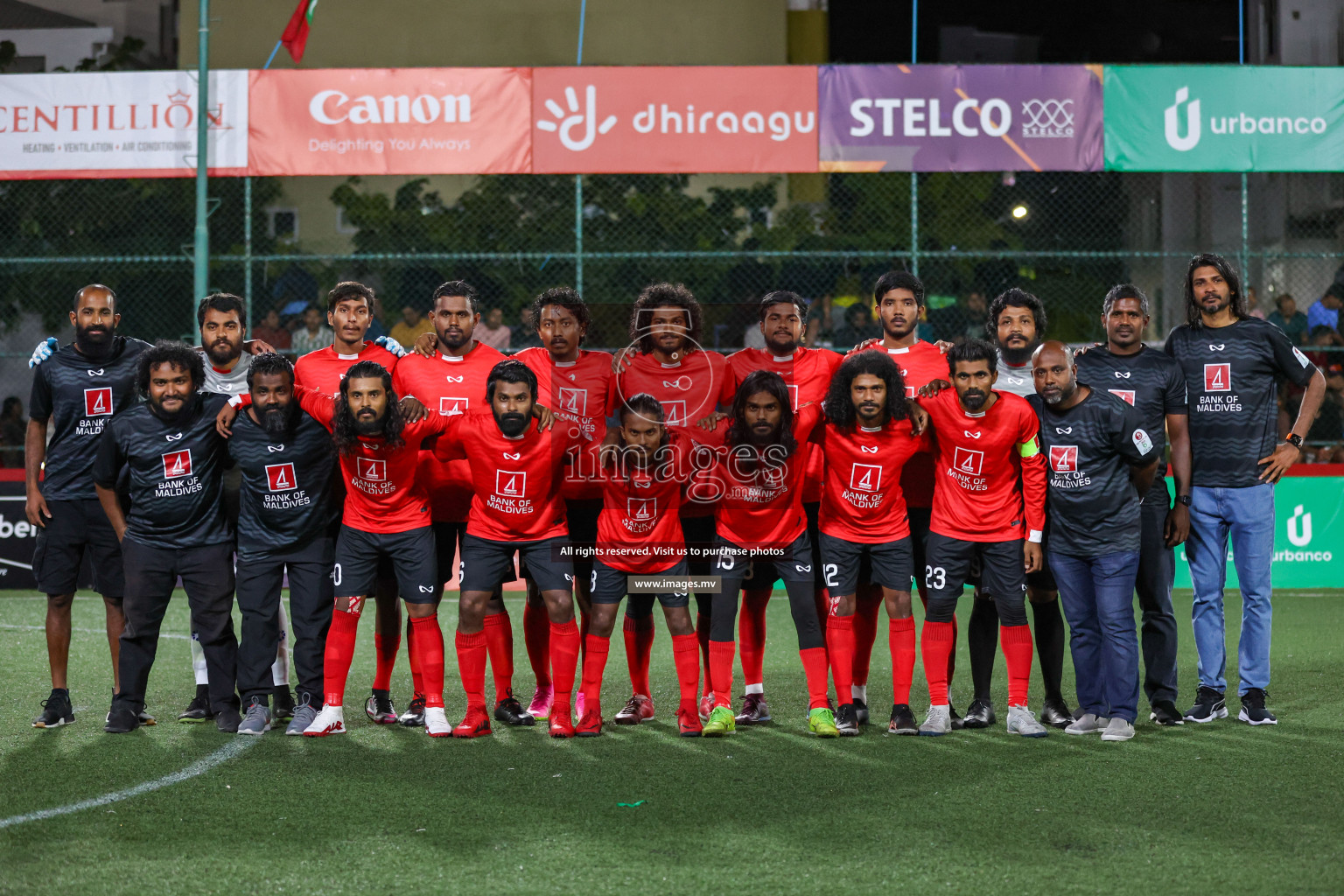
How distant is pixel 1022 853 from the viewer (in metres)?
4.11

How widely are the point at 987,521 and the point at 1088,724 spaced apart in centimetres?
104

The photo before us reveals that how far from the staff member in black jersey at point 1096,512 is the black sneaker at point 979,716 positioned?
0.35 m

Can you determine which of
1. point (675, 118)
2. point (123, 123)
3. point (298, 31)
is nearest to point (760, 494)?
point (675, 118)

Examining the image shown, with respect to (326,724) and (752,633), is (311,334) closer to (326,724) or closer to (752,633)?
(326,724)

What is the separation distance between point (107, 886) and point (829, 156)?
11.1 meters

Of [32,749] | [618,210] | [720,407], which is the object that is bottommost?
[32,749]

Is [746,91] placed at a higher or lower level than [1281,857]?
higher

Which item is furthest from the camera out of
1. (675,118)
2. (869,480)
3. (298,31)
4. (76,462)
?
(298,31)

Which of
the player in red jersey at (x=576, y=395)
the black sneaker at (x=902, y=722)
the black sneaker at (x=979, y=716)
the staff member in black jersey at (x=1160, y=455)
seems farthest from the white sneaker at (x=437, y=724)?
the staff member in black jersey at (x=1160, y=455)

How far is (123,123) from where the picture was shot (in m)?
13.6

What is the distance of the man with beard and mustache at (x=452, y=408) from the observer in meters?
6.37

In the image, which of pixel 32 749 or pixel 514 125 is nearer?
pixel 32 749

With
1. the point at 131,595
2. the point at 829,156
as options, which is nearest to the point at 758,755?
the point at 131,595

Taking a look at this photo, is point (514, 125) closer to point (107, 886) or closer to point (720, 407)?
point (720, 407)
